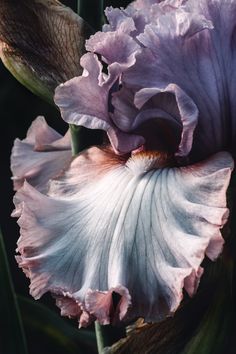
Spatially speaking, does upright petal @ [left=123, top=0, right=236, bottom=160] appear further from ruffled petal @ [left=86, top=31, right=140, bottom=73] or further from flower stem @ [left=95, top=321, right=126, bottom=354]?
flower stem @ [left=95, top=321, right=126, bottom=354]

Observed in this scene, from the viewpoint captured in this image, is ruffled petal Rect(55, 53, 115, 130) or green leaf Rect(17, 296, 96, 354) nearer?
ruffled petal Rect(55, 53, 115, 130)

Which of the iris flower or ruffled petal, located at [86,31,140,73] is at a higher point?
ruffled petal, located at [86,31,140,73]

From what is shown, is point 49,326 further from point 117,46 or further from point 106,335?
point 117,46

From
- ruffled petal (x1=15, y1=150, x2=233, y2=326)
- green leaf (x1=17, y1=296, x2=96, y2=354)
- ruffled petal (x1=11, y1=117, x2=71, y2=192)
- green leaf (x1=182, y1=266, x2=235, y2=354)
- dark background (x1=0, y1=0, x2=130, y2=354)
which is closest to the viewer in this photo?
ruffled petal (x1=15, y1=150, x2=233, y2=326)

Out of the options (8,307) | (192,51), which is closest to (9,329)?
(8,307)

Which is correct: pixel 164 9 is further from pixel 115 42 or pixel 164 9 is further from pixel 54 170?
pixel 54 170

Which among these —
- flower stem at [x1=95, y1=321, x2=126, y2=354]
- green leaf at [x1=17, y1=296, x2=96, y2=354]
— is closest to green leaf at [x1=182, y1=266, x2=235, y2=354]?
flower stem at [x1=95, y1=321, x2=126, y2=354]

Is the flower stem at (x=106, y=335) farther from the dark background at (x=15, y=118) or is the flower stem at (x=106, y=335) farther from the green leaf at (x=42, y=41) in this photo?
the dark background at (x=15, y=118)

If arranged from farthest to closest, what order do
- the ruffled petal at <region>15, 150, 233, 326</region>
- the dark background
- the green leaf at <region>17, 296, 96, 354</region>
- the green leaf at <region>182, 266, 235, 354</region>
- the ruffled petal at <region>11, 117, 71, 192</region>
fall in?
the dark background → the green leaf at <region>17, 296, 96, 354</region> → the ruffled petal at <region>11, 117, 71, 192</region> → the green leaf at <region>182, 266, 235, 354</region> → the ruffled petal at <region>15, 150, 233, 326</region>

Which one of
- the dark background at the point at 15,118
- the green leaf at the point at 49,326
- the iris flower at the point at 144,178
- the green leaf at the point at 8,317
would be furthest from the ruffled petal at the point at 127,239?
the dark background at the point at 15,118
